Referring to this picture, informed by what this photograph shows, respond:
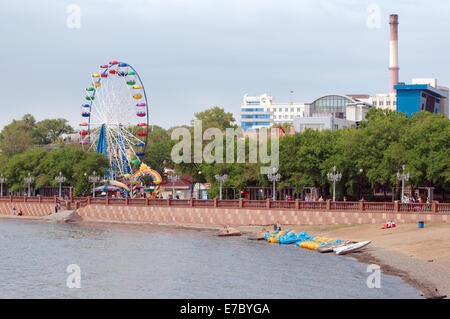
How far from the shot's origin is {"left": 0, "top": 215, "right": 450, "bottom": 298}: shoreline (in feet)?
124

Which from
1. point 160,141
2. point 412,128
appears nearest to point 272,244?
point 412,128

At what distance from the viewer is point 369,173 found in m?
74.8

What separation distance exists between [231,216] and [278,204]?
19.3 ft

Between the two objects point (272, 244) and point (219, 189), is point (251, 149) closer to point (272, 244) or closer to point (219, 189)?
point (219, 189)

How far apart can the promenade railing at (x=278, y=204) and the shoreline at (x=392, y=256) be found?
196 centimetres

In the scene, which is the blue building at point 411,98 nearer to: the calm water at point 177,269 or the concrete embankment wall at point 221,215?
the concrete embankment wall at point 221,215

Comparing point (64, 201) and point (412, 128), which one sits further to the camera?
point (64, 201)

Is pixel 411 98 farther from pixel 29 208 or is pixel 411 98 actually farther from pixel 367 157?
pixel 29 208

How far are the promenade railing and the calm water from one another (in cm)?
713

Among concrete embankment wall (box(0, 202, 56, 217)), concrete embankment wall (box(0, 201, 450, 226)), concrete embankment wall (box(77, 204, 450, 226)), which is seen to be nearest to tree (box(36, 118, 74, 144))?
concrete embankment wall (box(0, 202, 56, 217))

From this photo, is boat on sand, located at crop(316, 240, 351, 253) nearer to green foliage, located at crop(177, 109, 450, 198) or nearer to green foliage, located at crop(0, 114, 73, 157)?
green foliage, located at crop(177, 109, 450, 198)

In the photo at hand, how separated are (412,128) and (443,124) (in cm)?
317

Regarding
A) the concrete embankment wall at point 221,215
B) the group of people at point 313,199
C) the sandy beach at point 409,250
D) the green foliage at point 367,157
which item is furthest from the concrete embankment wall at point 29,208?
the sandy beach at point 409,250

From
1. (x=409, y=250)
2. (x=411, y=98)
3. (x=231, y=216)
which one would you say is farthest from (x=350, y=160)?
(x=411, y=98)
